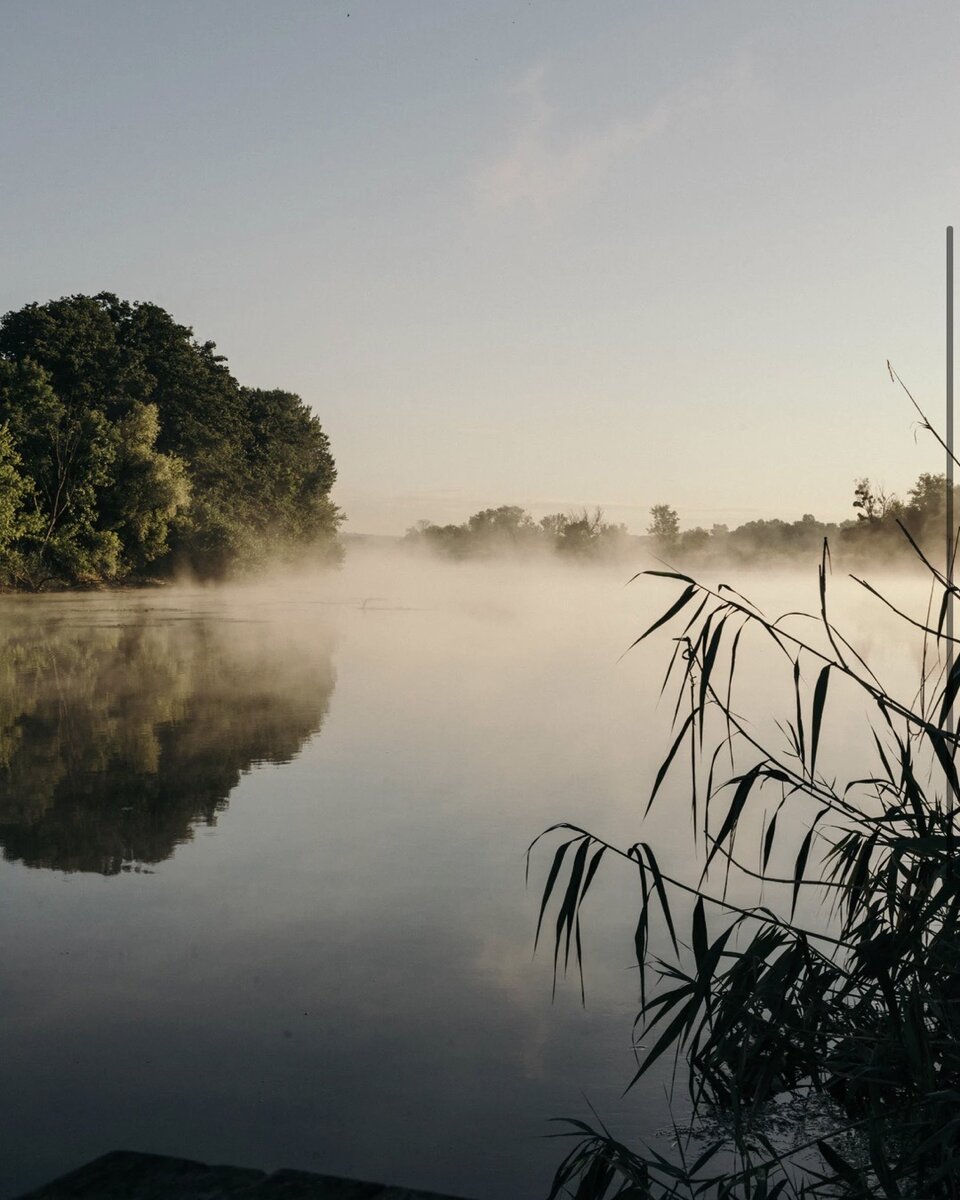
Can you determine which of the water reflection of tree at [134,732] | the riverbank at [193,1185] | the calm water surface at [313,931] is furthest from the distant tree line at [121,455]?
the riverbank at [193,1185]

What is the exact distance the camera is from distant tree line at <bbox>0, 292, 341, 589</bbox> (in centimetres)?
4612

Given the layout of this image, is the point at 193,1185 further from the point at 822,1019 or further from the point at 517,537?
the point at 517,537

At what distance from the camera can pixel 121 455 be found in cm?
4853

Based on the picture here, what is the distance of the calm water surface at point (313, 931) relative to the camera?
4012 millimetres

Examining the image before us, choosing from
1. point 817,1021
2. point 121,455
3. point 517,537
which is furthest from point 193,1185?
point 517,537

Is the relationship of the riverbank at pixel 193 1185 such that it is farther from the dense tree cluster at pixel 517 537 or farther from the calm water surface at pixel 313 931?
the dense tree cluster at pixel 517 537

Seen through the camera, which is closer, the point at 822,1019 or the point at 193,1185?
the point at 193,1185

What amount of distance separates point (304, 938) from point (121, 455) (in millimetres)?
45075

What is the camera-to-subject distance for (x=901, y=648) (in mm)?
23312

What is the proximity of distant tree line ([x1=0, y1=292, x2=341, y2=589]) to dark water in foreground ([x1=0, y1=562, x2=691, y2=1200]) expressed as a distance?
1279 inches

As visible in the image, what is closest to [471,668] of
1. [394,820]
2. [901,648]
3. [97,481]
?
[901,648]

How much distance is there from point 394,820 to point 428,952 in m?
3.02

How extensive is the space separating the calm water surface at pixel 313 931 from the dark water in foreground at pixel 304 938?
16 mm

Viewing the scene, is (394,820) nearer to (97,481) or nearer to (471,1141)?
(471,1141)
